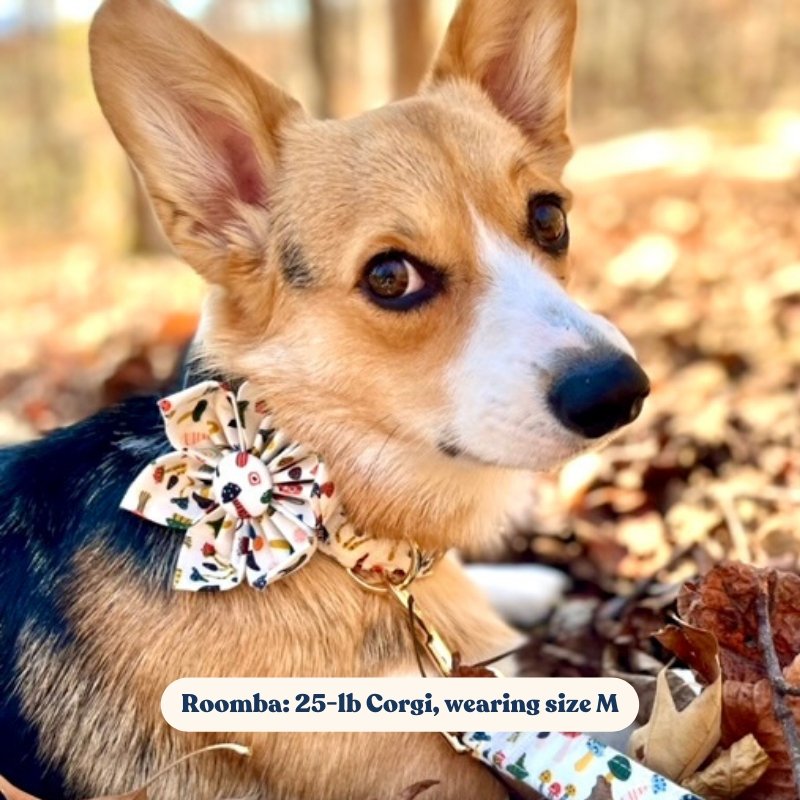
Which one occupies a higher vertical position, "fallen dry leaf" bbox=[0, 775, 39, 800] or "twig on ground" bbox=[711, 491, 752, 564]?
"fallen dry leaf" bbox=[0, 775, 39, 800]

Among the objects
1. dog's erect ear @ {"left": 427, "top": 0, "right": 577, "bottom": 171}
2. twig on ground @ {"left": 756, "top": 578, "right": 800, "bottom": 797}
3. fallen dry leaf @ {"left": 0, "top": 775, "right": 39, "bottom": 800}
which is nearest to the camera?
twig on ground @ {"left": 756, "top": 578, "right": 800, "bottom": 797}

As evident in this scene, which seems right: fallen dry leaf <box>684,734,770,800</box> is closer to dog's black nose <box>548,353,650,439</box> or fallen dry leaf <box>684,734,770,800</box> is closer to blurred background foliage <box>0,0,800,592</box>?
dog's black nose <box>548,353,650,439</box>

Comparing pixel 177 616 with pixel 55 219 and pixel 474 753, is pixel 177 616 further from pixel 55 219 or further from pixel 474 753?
pixel 55 219

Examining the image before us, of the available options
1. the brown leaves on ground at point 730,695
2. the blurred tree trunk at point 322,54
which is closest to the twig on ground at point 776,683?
the brown leaves on ground at point 730,695

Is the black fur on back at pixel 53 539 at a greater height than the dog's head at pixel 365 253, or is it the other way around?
the dog's head at pixel 365 253

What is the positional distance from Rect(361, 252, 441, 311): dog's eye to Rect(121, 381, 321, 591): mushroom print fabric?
461mm

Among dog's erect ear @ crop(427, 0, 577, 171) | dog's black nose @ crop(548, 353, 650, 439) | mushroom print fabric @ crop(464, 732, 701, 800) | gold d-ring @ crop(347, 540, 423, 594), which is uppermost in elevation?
dog's erect ear @ crop(427, 0, 577, 171)

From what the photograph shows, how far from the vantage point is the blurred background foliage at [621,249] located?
441cm

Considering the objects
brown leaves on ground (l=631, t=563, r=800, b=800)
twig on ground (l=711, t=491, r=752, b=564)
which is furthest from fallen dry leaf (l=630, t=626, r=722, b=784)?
twig on ground (l=711, t=491, r=752, b=564)

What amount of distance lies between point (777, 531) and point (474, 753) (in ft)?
5.26

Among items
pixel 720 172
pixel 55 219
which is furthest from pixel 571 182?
pixel 55 219

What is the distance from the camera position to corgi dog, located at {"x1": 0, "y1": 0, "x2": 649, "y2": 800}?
2.68m

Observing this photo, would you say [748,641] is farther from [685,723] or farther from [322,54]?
[322,54]

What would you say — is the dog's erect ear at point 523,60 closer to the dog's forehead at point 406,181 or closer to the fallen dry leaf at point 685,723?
the dog's forehead at point 406,181
